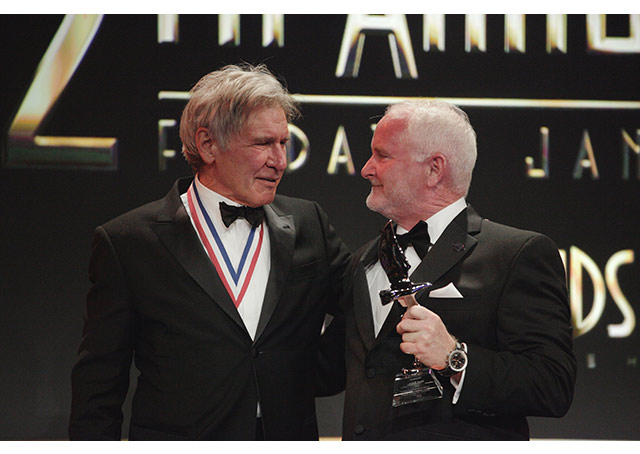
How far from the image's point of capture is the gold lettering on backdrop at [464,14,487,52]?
437 centimetres

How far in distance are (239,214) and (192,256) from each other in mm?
225

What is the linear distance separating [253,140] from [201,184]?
0.85 ft

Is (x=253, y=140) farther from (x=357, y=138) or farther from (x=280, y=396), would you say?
(x=357, y=138)

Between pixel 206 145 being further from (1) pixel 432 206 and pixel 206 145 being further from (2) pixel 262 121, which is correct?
(1) pixel 432 206

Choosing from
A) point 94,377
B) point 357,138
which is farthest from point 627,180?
point 94,377

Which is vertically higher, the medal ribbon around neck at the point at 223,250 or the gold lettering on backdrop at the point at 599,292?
the medal ribbon around neck at the point at 223,250

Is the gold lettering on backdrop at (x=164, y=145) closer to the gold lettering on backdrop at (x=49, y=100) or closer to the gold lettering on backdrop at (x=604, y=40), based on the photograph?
the gold lettering on backdrop at (x=49, y=100)

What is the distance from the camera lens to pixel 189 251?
2.66m

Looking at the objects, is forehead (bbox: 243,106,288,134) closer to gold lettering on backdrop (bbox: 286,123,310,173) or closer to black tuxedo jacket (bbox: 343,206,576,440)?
black tuxedo jacket (bbox: 343,206,576,440)

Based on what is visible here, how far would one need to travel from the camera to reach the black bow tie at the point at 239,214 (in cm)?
274

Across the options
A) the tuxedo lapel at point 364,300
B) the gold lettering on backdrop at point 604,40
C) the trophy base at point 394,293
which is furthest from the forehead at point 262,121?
the gold lettering on backdrop at point 604,40

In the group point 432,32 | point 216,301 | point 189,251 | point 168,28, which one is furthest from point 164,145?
point 216,301

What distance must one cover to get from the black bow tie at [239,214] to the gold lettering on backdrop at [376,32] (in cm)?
179

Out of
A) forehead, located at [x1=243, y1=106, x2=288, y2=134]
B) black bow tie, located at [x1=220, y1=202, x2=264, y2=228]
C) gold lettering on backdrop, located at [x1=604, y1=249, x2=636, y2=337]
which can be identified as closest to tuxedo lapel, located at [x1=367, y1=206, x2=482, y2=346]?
black bow tie, located at [x1=220, y1=202, x2=264, y2=228]
